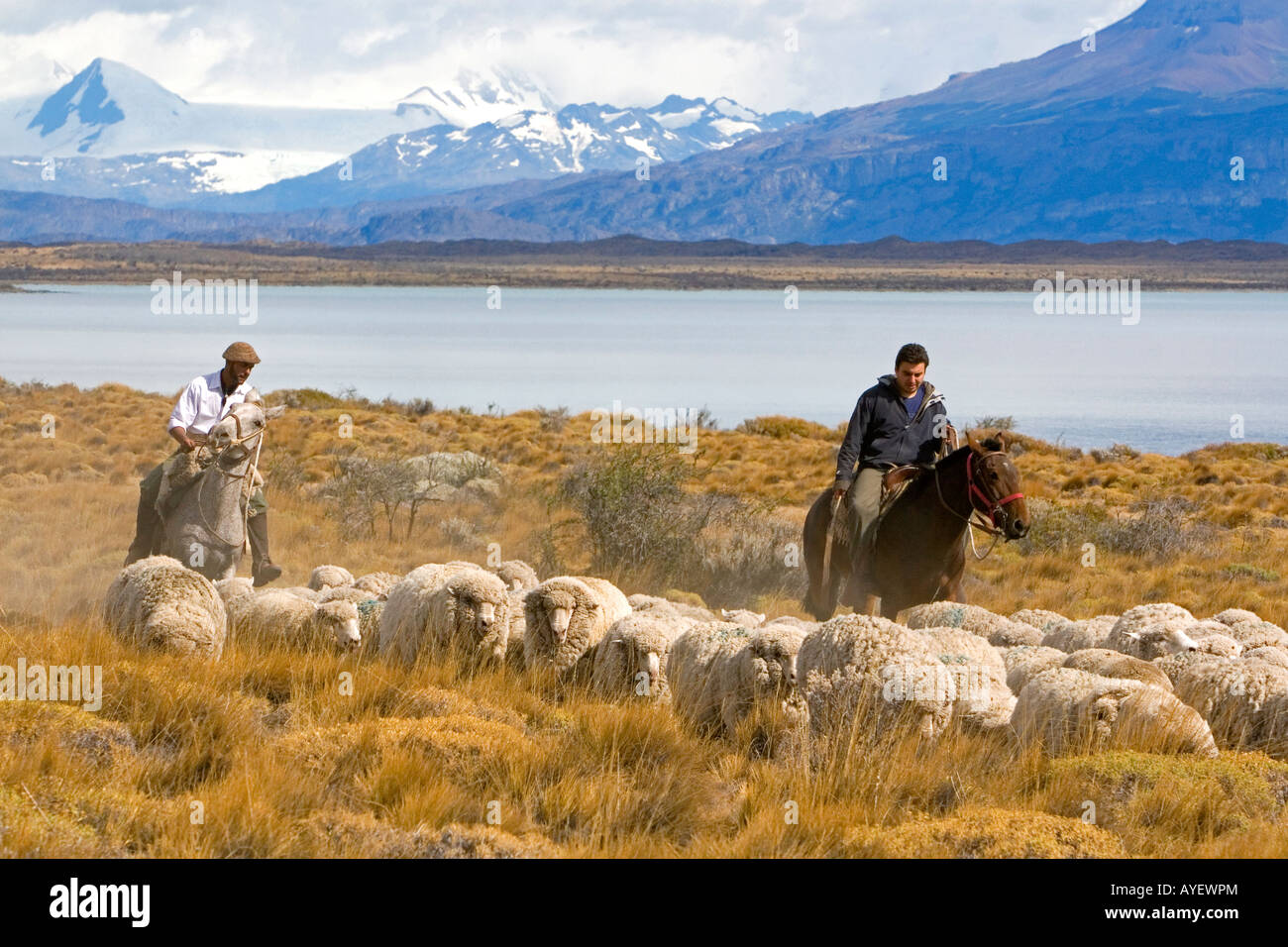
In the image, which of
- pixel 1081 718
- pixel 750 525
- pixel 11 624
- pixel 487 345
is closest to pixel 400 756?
pixel 1081 718

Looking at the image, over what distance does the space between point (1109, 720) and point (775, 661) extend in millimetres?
1615

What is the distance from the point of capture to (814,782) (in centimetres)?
601

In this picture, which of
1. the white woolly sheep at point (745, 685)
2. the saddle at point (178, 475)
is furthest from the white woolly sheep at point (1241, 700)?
the saddle at point (178, 475)

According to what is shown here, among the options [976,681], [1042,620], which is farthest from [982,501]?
[976,681]

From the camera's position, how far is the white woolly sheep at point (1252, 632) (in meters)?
A: 9.23

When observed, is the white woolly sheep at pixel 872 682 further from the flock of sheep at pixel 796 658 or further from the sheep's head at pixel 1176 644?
the sheep's head at pixel 1176 644

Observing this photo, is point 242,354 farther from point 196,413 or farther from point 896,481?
point 896,481

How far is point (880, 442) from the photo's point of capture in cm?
1062

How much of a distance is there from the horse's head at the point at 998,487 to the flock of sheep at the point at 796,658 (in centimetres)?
80

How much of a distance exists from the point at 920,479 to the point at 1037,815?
4.99 metres

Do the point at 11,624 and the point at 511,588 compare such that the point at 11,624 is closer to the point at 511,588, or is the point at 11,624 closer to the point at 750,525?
the point at 511,588

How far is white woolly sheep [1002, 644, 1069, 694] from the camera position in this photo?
7.69m

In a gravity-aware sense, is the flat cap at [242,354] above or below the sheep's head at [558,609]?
above

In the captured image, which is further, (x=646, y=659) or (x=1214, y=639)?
(x=1214, y=639)
